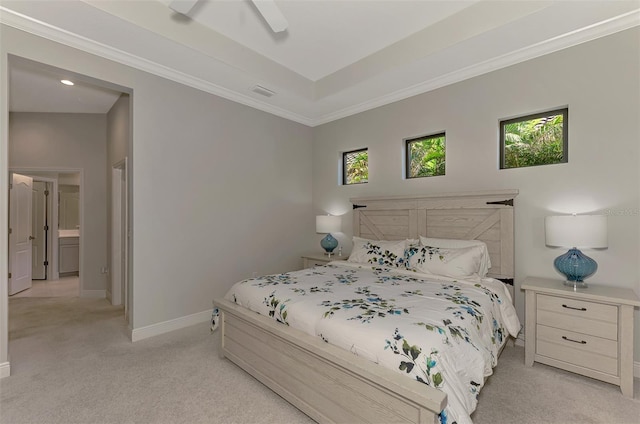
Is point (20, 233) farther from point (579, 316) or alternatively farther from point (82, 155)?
Result: point (579, 316)

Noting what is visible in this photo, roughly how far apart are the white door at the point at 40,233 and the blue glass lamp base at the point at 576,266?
327 inches

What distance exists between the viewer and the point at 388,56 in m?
3.30

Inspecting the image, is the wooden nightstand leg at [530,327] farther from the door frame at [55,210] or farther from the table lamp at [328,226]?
the door frame at [55,210]

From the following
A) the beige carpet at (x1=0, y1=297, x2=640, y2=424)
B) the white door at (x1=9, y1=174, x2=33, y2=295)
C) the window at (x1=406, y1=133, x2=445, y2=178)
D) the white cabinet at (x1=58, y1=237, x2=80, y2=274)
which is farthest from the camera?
the white cabinet at (x1=58, y1=237, x2=80, y2=274)

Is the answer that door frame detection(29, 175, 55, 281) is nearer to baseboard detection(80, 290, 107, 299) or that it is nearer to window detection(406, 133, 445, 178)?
baseboard detection(80, 290, 107, 299)

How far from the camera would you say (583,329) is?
2289 millimetres

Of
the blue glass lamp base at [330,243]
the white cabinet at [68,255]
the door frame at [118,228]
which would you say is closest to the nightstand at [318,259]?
the blue glass lamp base at [330,243]

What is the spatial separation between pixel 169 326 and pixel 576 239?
404 cm

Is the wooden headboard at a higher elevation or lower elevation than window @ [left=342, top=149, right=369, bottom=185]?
lower

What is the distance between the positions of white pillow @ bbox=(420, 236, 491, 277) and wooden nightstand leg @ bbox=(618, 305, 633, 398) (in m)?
0.97

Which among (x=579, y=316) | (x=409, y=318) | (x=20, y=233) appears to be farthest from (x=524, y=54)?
(x=20, y=233)

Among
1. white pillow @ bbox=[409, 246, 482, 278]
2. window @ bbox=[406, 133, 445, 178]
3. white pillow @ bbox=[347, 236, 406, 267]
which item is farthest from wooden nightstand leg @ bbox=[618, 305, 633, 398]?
window @ bbox=[406, 133, 445, 178]

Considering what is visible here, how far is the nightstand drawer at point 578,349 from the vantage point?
2.19m

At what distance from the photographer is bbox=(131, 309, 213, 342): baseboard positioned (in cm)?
309
